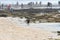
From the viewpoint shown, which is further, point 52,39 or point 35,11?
point 35,11

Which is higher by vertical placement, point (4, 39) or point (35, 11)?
point (4, 39)

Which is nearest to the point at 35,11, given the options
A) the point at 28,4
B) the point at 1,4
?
the point at 1,4

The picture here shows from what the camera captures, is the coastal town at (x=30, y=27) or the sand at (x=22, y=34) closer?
the sand at (x=22, y=34)

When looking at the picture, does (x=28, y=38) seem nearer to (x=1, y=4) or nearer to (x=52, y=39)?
(x=52, y=39)

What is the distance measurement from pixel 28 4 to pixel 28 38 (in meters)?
53.9

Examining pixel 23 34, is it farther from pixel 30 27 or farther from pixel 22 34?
pixel 30 27

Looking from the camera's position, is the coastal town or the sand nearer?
the sand

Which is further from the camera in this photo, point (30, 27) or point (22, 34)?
point (30, 27)

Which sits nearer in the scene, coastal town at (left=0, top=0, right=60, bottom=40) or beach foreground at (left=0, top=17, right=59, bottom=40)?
beach foreground at (left=0, top=17, right=59, bottom=40)

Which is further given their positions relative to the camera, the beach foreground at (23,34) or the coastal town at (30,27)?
the coastal town at (30,27)

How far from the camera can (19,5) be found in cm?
6588

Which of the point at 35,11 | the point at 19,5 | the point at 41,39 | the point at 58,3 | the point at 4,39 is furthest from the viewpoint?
the point at 58,3

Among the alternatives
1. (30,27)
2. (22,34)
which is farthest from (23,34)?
(30,27)

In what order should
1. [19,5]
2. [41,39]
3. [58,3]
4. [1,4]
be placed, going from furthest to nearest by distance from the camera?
1. [58,3]
2. [19,5]
3. [1,4]
4. [41,39]
